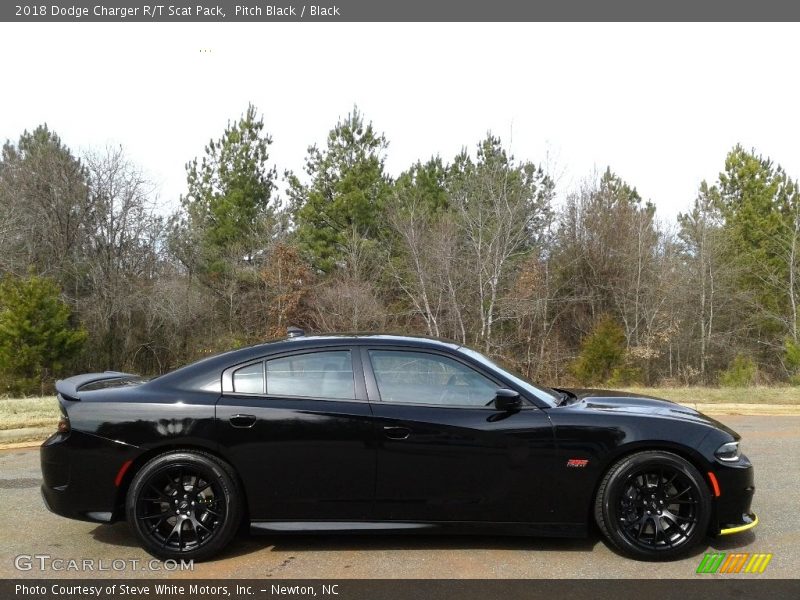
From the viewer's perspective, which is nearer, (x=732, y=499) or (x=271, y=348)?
(x=732, y=499)

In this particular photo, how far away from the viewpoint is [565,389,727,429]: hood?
15.9ft

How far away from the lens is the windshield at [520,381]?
4902 millimetres

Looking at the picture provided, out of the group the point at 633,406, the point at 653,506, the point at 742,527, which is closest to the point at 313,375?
the point at 633,406

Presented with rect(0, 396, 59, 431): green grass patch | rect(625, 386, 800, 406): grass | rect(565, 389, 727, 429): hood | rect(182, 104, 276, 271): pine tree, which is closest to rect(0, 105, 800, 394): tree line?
rect(182, 104, 276, 271): pine tree

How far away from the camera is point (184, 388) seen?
15.6ft

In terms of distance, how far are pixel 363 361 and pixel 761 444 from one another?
238 inches

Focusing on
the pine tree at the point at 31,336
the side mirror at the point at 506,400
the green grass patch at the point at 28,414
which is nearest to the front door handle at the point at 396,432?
the side mirror at the point at 506,400

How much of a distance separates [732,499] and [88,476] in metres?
4.37

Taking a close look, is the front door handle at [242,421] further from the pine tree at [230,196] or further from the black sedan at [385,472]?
the pine tree at [230,196]

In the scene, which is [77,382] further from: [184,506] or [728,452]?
[728,452]

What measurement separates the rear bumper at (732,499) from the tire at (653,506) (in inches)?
4.2

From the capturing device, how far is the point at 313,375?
190 inches
